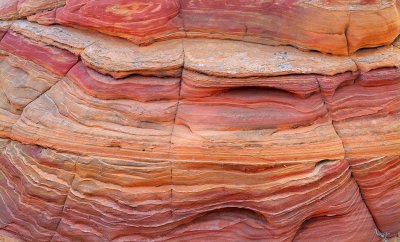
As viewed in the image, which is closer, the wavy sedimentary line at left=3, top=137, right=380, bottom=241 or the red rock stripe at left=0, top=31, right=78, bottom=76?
the wavy sedimentary line at left=3, top=137, right=380, bottom=241

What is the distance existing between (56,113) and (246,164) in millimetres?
2030

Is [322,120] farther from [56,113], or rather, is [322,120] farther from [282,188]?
[56,113]

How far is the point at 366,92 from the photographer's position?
19.7 feet

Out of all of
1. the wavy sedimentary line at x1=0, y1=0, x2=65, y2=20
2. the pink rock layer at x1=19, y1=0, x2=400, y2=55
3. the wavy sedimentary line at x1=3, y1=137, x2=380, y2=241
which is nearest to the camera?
the wavy sedimentary line at x1=3, y1=137, x2=380, y2=241


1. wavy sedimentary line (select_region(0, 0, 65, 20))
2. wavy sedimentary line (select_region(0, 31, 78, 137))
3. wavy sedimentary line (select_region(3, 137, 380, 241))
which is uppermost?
wavy sedimentary line (select_region(0, 0, 65, 20))

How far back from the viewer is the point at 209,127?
570 centimetres

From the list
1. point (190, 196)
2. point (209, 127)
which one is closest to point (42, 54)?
point (209, 127)

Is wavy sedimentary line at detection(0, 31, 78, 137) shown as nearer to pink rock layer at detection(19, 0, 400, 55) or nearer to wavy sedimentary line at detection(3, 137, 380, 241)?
pink rock layer at detection(19, 0, 400, 55)

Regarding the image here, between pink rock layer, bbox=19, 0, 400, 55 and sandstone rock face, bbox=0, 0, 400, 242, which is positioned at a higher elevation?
pink rock layer, bbox=19, 0, 400, 55

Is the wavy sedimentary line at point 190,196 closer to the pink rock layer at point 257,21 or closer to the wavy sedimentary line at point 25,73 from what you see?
the wavy sedimentary line at point 25,73

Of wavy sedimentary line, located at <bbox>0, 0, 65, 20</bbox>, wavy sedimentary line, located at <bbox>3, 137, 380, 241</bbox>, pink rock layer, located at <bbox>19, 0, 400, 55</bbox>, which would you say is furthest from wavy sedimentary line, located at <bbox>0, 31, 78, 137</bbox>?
wavy sedimentary line, located at <bbox>3, 137, 380, 241</bbox>

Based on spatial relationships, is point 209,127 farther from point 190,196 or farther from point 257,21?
point 257,21

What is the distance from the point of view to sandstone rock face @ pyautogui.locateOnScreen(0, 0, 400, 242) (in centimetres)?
564

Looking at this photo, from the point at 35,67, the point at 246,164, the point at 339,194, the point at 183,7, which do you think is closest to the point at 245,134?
the point at 246,164
